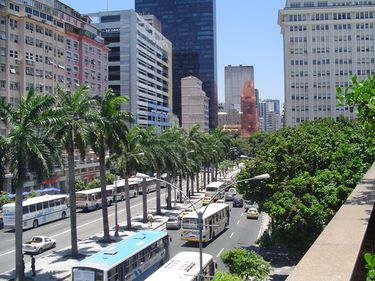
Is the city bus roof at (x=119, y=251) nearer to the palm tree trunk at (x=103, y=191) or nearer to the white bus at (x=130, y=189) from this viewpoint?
the palm tree trunk at (x=103, y=191)

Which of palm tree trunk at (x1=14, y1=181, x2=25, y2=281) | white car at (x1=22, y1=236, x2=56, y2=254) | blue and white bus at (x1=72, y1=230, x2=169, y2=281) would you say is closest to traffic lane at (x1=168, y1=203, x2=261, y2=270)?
blue and white bus at (x1=72, y1=230, x2=169, y2=281)

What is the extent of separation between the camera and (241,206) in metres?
63.4

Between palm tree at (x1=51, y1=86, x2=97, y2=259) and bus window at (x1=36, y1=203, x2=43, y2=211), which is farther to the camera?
bus window at (x1=36, y1=203, x2=43, y2=211)

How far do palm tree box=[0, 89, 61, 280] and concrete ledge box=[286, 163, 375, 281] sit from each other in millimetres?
19057

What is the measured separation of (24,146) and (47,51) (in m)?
51.0

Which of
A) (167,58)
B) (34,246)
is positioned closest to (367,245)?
(34,246)

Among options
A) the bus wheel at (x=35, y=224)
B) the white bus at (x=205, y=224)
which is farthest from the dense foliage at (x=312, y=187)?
the bus wheel at (x=35, y=224)

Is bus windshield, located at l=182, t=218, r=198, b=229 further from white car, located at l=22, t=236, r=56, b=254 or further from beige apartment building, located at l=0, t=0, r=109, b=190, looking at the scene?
beige apartment building, located at l=0, t=0, r=109, b=190

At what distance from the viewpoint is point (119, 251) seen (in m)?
24.1

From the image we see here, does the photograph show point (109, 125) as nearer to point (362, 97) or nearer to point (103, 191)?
point (103, 191)

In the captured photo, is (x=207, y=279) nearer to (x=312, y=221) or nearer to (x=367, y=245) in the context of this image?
(x=312, y=221)

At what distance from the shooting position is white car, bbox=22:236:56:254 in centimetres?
3356

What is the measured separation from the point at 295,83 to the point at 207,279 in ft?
314

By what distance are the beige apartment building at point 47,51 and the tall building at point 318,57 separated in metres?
50.1
